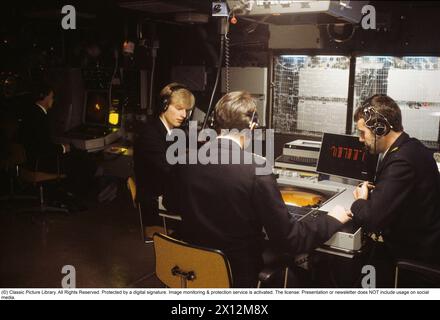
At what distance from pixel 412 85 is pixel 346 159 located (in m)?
1.70

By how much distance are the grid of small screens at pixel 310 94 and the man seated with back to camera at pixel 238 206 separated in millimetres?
2819

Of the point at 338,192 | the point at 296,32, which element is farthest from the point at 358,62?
the point at 338,192

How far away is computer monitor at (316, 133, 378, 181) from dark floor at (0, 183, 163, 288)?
5.08 ft

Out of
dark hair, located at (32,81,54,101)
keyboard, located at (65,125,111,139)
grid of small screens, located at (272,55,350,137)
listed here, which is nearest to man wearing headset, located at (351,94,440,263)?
grid of small screens, located at (272,55,350,137)

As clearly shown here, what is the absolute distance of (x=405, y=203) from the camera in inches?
85.1

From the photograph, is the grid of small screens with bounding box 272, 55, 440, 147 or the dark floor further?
the grid of small screens with bounding box 272, 55, 440, 147

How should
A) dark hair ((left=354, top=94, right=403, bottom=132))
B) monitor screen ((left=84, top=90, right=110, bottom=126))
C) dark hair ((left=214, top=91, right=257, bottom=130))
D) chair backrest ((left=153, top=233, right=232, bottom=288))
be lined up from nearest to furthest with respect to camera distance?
1. chair backrest ((left=153, top=233, right=232, bottom=288))
2. dark hair ((left=214, top=91, right=257, bottom=130))
3. dark hair ((left=354, top=94, right=403, bottom=132))
4. monitor screen ((left=84, top=90, right=110, bottom=126))

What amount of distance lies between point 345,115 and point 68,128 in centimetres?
361

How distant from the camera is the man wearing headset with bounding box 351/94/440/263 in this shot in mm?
2123

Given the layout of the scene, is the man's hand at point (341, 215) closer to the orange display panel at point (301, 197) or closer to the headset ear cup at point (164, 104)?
the orange display panel at point (301, 197)

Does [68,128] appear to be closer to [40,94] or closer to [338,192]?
[40,94]

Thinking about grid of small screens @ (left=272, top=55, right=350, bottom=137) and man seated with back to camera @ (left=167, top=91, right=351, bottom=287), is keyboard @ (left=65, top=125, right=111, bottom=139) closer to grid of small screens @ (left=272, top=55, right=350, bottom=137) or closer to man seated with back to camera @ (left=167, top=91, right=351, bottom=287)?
grid of small screens @ (left=272, top=55, right=350, bottom=137)

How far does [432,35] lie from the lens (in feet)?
13.4
